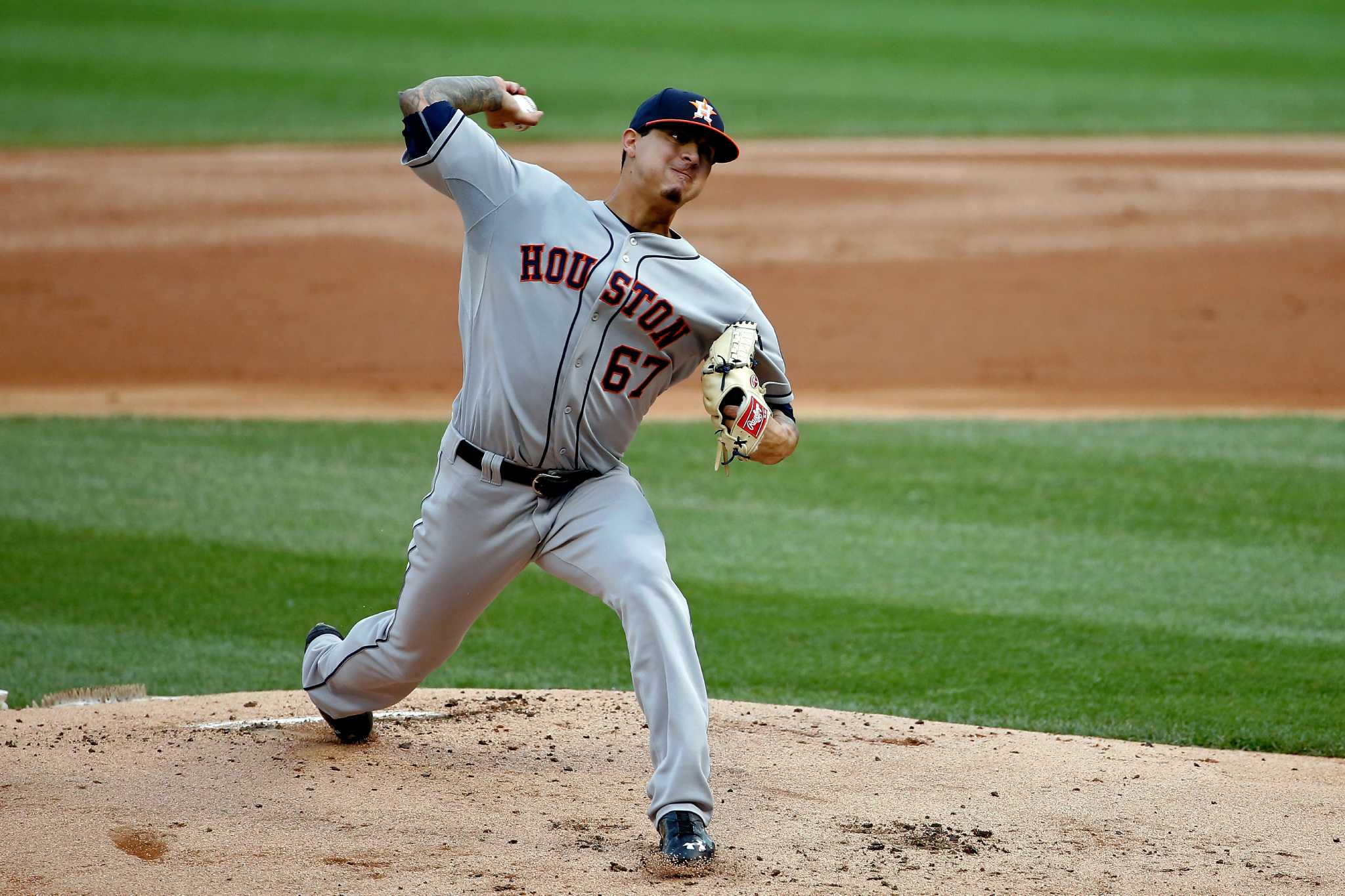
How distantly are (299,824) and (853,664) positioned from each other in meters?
2.68

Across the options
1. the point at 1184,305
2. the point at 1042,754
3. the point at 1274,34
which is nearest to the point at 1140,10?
the point at 1274,34

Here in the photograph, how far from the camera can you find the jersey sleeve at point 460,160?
13.2 ft

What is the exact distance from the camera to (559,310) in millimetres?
3975

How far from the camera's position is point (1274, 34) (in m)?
27.7

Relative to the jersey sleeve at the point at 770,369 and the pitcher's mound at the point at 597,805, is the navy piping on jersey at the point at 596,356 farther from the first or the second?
the pitcher's mound at the point at 597,805

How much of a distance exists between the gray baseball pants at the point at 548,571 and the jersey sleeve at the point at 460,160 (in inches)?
25.2

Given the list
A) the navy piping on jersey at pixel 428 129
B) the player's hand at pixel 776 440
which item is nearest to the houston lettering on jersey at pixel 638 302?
the player's hand at pixel 776 440

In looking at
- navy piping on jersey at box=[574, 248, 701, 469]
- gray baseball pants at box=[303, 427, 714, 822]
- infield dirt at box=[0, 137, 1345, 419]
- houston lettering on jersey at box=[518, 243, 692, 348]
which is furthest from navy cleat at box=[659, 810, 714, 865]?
infield dirt at box=[0, 137, 1345, 419]

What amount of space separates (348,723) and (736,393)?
172cm

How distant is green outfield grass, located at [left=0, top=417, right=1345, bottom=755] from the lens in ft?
19.2

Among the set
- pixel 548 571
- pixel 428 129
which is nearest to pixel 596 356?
pixel 548 571

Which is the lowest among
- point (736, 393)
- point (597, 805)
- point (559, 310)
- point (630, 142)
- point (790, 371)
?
point (597, 805)

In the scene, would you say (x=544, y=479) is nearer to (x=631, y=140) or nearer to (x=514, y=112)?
(x=631, y=140)

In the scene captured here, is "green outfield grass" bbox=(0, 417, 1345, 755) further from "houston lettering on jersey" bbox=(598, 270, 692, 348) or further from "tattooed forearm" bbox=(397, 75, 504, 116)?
"tattooed forearm" bbox=(397, 75, 504, 116)
